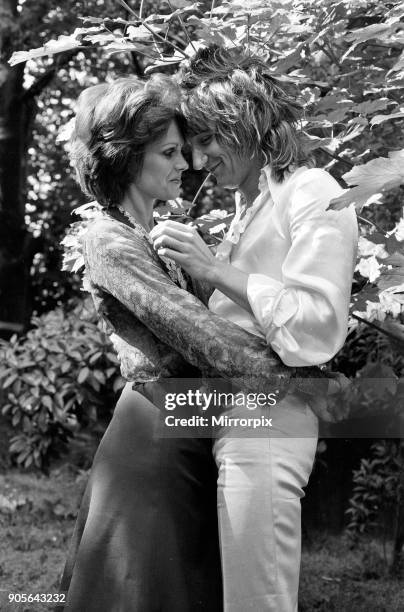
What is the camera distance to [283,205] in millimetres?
1845

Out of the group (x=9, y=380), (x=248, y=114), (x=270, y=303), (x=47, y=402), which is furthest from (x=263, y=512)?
(x=9, y=380)

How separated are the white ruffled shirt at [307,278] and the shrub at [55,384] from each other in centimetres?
401

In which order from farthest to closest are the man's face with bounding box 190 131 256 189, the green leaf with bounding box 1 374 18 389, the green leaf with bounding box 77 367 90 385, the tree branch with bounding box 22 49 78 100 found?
1. the tree branch with bounding box 22 49 78 100
2. the green leaf with bounding box 1 374 18 389
3. the green leaf with bounding box 77 367 90 385
4. the man's face with bounding box 190 131 256 189

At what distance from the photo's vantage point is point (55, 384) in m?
6.24

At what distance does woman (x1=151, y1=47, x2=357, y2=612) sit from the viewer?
5.65 feet

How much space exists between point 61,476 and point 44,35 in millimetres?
4162

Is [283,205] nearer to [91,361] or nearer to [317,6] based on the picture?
[317,6]

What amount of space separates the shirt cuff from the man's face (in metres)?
0.33

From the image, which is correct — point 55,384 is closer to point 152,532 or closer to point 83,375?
point 83,375

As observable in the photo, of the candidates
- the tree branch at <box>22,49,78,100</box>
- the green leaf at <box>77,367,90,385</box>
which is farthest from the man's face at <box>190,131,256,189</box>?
the tree branch at <box>22,49,78,100</box>

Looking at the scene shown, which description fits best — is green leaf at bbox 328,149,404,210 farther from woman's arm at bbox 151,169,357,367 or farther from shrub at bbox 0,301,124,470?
shrub at bbox 0,301,124,470

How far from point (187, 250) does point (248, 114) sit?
14.0 inches

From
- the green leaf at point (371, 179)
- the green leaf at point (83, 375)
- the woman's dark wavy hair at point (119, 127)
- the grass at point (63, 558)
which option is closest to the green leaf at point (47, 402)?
the green leaf at point (83, 375)

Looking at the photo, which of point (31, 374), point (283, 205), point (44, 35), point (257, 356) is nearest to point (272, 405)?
point (257, 356)
